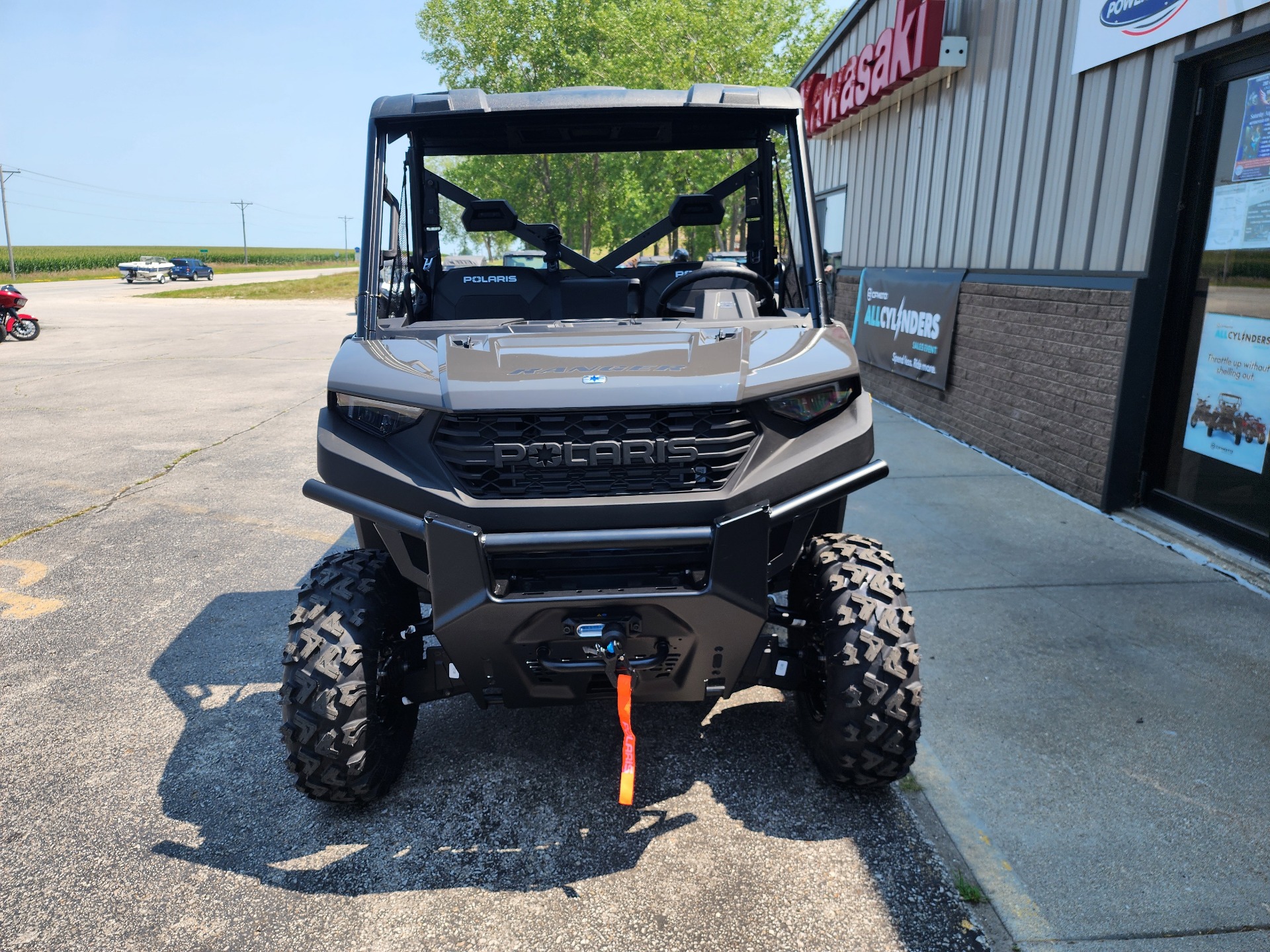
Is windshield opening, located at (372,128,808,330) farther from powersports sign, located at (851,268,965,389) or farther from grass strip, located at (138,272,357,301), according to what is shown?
grass strip, located at (138,272,357,301)

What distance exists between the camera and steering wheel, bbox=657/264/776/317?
348 centimetres

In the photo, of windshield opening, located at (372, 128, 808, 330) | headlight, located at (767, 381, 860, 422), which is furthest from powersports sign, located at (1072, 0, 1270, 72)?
headlight, located at (767, 381, 860, 422)

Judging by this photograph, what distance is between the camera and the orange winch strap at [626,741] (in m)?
2.51

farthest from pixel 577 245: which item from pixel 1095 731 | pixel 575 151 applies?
pixel 1095 731

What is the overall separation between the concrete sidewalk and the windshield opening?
1809 mm

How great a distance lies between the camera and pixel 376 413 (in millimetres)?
2699

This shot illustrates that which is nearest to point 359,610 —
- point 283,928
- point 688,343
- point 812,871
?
point 283,928

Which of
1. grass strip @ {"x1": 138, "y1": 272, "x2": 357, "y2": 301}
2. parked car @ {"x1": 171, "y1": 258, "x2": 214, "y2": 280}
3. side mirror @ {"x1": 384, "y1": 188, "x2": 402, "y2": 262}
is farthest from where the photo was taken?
parked car @ {"x1": 171, "y1": 258, "x2": 214, "y2": 280}

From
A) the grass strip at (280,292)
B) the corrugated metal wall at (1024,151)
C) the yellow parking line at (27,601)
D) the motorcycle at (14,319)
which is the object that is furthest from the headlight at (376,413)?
the grass strip at (280,292)

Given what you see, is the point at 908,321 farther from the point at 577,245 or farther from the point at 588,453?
the point at 588,453

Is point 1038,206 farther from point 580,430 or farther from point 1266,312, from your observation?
point 580,430

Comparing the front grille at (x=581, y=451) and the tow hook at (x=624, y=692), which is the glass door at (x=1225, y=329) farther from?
the tow hook at (x=624, y=692)

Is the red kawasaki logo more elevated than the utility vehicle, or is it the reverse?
the red kawasaki logo

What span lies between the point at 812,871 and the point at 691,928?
0.44m
